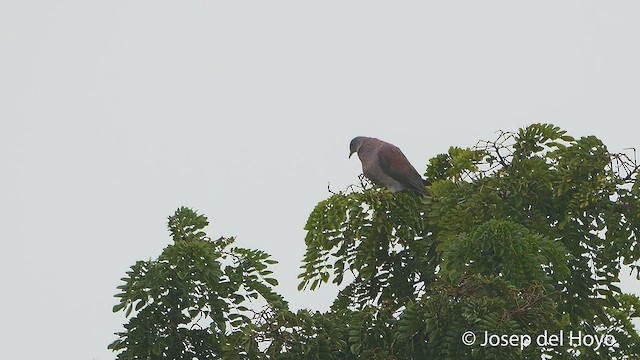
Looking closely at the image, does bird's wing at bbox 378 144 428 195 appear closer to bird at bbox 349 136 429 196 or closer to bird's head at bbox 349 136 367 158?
bird at bbox 349 136 429 196

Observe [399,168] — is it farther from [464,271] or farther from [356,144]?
[464,271]

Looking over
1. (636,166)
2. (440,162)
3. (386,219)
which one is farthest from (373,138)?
(636,166)

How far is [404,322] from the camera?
6855 millimetres

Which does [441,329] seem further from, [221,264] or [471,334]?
[221,264]

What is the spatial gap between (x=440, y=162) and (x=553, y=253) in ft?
8.18

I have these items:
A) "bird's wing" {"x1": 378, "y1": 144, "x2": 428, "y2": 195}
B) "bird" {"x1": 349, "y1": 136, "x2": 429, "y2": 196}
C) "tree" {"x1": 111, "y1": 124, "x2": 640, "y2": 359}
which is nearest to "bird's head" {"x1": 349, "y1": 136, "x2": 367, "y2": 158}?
"bird" {"x1": 349, "y1": 136, "x2": 429, "y2": 196}

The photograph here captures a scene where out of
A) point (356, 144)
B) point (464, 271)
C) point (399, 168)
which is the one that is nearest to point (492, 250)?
point (464, 271)

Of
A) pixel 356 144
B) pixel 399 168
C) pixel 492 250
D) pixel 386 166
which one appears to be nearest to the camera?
pixel 492 250

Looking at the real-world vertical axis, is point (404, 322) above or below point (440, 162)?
below

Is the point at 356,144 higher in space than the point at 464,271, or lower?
higher

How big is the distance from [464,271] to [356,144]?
5.00m

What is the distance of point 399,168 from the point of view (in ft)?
34.7

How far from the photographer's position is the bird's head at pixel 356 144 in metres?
12.0

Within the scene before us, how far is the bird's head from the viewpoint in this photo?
12.0 meters
